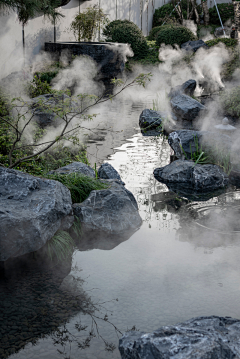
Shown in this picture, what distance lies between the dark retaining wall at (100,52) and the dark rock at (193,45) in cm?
472

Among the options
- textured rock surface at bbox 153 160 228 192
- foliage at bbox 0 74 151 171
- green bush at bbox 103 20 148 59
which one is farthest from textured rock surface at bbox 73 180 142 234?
green bush at bbox 103 20 148 59

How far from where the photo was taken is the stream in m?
2.60

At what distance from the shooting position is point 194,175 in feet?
19.4

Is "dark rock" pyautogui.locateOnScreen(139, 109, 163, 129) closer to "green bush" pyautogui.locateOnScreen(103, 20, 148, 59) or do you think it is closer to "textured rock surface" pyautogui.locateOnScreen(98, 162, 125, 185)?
"textured rock surface" pyautogui.locateOnScreen(98, 162, 125, 185)

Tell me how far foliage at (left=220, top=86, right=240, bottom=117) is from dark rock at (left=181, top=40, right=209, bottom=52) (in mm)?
9584

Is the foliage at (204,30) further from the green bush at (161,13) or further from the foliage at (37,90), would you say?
the foliage at (37,90)

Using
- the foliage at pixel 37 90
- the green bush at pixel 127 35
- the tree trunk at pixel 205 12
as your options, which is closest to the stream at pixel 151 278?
the foliage at pixel 37 90

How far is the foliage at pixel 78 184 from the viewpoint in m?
4.66

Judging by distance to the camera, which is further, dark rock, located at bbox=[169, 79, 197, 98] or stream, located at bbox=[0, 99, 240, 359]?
dark rock, located at bbox=[169, 79, 197, 98]

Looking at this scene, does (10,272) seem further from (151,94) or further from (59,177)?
(151,94)

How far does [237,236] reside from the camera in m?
4.16

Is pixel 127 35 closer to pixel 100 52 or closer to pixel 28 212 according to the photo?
pixel 100 52

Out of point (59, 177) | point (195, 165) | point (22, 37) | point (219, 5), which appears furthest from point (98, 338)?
point (219, 5)

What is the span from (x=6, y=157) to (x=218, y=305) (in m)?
3.51
